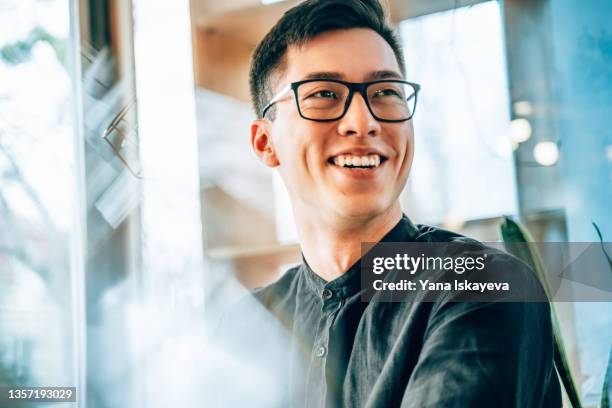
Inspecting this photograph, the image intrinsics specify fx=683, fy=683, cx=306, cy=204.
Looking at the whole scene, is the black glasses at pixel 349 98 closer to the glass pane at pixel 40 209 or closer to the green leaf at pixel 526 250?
the green leaf at pixel 526 250

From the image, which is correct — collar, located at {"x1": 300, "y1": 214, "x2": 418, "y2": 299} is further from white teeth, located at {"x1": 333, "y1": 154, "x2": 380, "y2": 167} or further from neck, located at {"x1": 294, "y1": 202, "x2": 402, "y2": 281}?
white teeth, located at {"x1": 333, "y1": 154, "x2": 380, "y2": 167}

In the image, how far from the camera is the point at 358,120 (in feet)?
3.89

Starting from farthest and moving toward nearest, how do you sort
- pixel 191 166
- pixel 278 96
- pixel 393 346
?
pixel 191 166 → pixel 278 96 → pixel 393 346

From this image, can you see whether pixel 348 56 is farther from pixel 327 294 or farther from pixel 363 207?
pixel 327 294

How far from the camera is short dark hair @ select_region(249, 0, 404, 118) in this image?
1215 millimetres

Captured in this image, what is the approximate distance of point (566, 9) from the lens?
1.21 metres

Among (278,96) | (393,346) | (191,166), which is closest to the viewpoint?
(393,346)

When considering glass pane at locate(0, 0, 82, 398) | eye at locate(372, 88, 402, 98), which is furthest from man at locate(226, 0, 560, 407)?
glass pane at locate(0, 0, 82, 398)

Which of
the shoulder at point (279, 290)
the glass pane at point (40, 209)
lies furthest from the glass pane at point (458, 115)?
the glass pane at point (40, 209)

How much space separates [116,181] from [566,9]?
93 centimetres

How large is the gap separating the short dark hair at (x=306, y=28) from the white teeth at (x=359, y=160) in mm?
173

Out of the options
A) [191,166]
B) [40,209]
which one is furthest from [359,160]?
[40,209]

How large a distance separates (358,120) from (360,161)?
73 mm

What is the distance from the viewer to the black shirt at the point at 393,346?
1.06 meters
